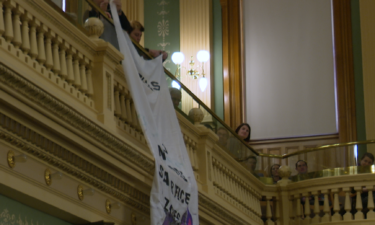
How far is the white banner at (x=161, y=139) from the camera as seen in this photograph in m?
5.80

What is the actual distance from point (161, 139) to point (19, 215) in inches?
69.2

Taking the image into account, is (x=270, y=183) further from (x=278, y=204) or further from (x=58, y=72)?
(x=58, y=72)

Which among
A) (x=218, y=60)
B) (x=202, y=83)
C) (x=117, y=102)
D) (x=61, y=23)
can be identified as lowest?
(x=117, y=102)

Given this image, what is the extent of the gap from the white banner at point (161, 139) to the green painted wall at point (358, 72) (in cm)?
645

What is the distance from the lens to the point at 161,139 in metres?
6.06

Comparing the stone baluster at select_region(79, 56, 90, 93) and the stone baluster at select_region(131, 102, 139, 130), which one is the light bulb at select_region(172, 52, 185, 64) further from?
the stone baluster at select_region(79, 56, 90, 93)

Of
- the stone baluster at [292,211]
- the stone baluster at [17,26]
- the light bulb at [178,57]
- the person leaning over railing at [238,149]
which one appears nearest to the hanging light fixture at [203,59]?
the light bulb at [178,57]

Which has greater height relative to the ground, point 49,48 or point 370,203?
point 49,48

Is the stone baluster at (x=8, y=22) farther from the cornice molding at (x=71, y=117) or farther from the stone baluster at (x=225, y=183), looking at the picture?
the stone baluster at (x=225, y=183)

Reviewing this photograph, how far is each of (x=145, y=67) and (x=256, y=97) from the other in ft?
23.7

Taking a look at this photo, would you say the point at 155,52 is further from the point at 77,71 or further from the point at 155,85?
the point at 77,71

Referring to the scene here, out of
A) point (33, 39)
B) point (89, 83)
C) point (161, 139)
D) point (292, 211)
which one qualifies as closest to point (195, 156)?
point (161, 139)

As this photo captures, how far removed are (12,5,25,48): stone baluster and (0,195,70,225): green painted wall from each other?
105cm

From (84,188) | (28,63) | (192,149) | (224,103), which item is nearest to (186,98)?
(192,149)
